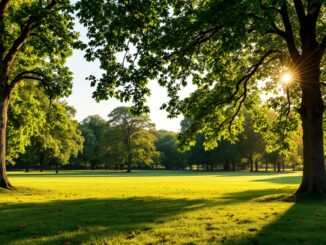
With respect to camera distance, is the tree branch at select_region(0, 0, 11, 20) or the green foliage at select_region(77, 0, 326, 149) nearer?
the green foliage at select_region(77, 0, 326, 149)

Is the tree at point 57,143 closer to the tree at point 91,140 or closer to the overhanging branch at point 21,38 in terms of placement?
the overhanging branch at point 21,38

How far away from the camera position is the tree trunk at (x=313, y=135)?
63.9 feet

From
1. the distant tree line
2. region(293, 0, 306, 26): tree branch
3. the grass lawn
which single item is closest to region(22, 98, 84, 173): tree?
the distant tree line

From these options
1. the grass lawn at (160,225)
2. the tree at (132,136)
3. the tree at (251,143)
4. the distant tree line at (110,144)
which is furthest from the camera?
the tree at (251,143)

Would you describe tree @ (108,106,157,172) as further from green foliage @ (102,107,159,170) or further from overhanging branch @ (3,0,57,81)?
overhanging branch @ (3,0,57,81)

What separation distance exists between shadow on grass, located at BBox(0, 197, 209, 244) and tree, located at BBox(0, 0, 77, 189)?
1083 centimetres

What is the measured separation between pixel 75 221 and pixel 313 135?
13856 mm

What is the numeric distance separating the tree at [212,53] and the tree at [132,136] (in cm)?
6896

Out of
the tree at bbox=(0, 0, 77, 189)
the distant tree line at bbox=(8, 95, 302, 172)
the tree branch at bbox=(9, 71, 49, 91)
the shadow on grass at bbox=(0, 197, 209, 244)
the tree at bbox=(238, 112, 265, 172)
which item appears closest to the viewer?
the shadow on grass at bbox=(0, 197, 209, 244)

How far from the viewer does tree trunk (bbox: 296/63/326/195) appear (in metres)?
19.5

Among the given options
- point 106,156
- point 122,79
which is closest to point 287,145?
point 122,79

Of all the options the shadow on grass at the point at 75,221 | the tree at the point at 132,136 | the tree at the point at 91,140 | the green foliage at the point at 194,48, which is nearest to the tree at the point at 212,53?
the green foliage at the point at 194,48

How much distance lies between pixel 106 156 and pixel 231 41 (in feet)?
289

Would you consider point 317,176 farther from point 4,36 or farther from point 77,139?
point 77,139
